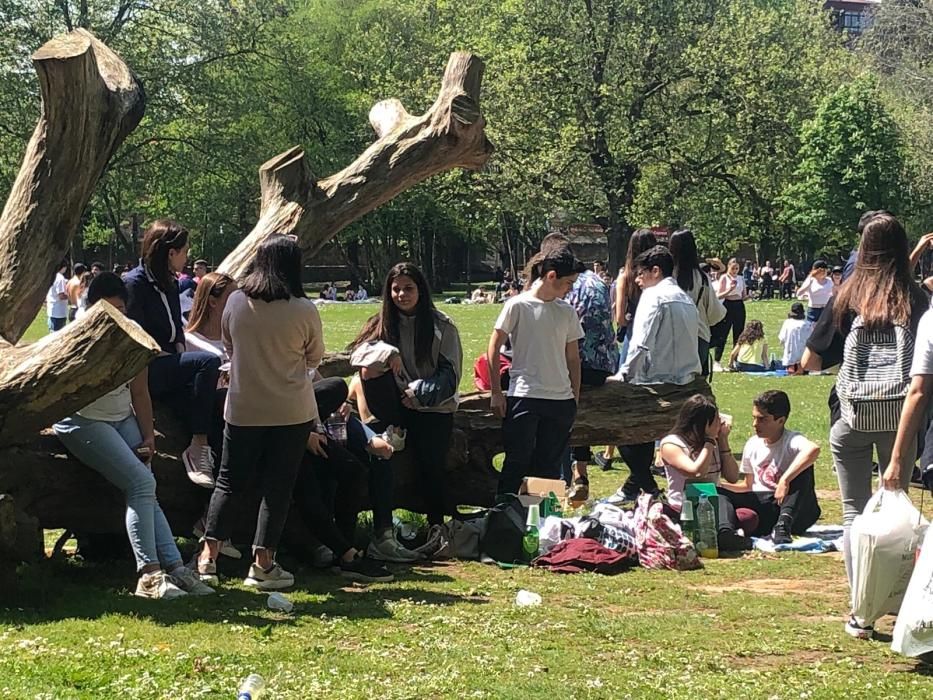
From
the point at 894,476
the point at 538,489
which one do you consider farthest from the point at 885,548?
the point at 538,489

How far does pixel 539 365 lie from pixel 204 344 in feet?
7.23

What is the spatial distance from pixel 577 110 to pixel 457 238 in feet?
68.8

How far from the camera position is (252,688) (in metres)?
4.53

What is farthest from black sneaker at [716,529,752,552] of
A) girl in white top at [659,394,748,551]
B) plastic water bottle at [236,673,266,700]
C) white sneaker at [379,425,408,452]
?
plastic water bottle at [236,673,266,700]

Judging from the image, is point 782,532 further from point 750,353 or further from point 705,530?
point 750,353

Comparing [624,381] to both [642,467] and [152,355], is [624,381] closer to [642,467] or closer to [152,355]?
[642,467]

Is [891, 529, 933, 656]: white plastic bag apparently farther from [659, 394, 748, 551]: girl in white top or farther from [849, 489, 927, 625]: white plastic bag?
[659, 394, 748, 551]: girl in white top

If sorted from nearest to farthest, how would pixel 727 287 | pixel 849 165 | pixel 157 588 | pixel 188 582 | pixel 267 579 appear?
pixel 157 588 < pixel 188 582 < pixel 267 579 < pixel 727 287 < pixel 849 165

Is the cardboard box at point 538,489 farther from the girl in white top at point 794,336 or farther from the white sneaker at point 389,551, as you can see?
the girl in white top at point 794,336

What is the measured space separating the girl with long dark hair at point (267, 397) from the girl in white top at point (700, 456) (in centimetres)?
269

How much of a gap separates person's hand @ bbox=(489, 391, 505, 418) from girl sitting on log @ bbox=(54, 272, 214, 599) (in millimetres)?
2526

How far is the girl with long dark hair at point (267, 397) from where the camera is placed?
6.35 m

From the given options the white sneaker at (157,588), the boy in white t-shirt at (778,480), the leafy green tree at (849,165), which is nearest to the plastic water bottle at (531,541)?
the boy in white t-shirt at (778,480)

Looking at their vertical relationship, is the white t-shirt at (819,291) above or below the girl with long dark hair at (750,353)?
above
